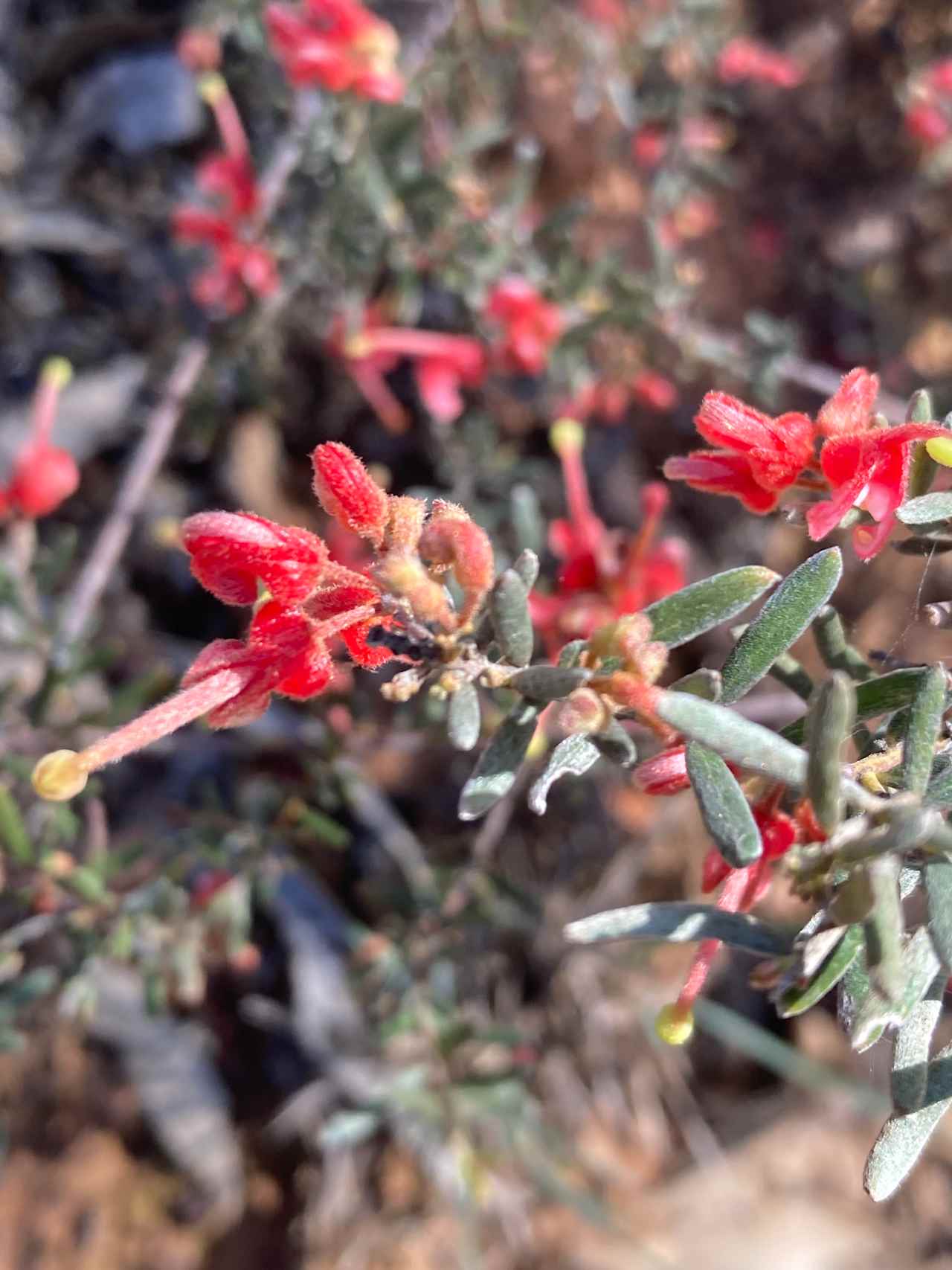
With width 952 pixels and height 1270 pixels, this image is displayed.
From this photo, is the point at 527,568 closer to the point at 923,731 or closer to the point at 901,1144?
the point at 923,731

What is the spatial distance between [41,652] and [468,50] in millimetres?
1915

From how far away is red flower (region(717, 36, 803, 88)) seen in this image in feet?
8.97

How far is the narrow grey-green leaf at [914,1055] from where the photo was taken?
809mm

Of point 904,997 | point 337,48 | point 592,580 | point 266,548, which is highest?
point 337,48

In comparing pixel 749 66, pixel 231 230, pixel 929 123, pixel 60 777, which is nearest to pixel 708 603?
pixel 60 777

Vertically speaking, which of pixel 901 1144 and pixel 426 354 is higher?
pixel 426 354

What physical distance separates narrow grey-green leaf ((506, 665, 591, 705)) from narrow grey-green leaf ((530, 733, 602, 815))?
43 millimetres

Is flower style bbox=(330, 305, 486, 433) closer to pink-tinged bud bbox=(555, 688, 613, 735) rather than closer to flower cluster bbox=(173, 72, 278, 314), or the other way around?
flower cluster bbox=(173, 72, 278, 314)

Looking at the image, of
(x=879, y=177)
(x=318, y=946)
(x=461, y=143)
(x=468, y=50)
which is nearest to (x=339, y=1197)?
(x=318, y=946)

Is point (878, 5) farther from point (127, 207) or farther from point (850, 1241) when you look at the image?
point (850, 1241)

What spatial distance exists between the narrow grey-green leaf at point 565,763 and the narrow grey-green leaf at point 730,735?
0.45 ft

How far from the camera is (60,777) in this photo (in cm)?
82

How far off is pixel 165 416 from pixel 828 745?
5.85 ft

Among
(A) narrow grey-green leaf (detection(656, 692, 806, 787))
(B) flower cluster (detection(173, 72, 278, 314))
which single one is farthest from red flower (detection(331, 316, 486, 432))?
(A) narrow grey-green leaf (detection(656, 692, 806, 787))
